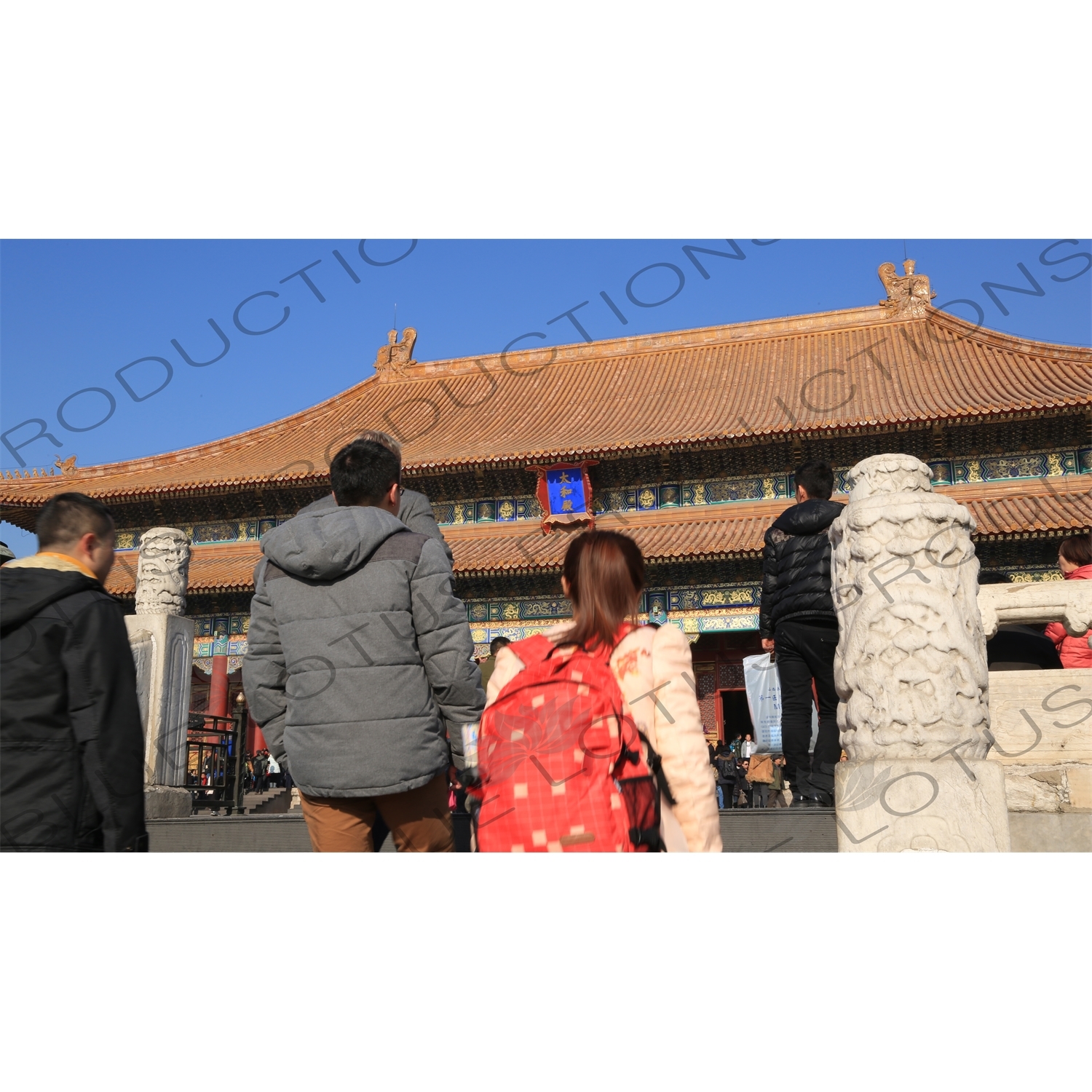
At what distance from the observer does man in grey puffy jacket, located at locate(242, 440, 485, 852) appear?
2.32 m

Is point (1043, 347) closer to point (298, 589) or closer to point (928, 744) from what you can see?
point (928, 744)

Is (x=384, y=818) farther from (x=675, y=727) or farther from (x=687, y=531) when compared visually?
(x=687, y=531)

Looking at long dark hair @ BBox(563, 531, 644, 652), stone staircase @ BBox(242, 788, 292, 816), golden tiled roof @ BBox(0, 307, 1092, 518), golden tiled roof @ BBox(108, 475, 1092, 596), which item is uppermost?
golden tiled roof @ BBox(0, 307, 1092, 518)

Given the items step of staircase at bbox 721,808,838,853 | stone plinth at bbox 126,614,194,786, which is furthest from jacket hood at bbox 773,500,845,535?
stone plinth at bbox 126,614,194,786

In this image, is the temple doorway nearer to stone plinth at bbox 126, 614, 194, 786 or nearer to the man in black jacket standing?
stone plinth at bbox 126, 614, 194, 786

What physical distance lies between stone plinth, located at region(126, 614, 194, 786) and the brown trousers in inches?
163

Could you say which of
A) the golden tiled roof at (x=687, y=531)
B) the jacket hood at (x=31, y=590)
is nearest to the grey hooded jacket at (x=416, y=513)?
the jacket hood at (x=31, y=590)

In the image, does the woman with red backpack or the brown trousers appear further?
the brown trousers

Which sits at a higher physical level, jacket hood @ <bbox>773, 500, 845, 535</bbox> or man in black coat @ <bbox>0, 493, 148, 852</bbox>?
jacket hood @ <bbox>773, 500, 845, 535</bbox>

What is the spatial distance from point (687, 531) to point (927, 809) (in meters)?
10.3

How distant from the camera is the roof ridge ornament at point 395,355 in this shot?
19.0 metres

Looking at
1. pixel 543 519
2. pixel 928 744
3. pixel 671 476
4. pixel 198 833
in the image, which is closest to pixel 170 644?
pixel 198 833

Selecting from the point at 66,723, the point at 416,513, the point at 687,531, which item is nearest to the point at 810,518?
the point at 416,513

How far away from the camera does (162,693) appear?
620 cm
